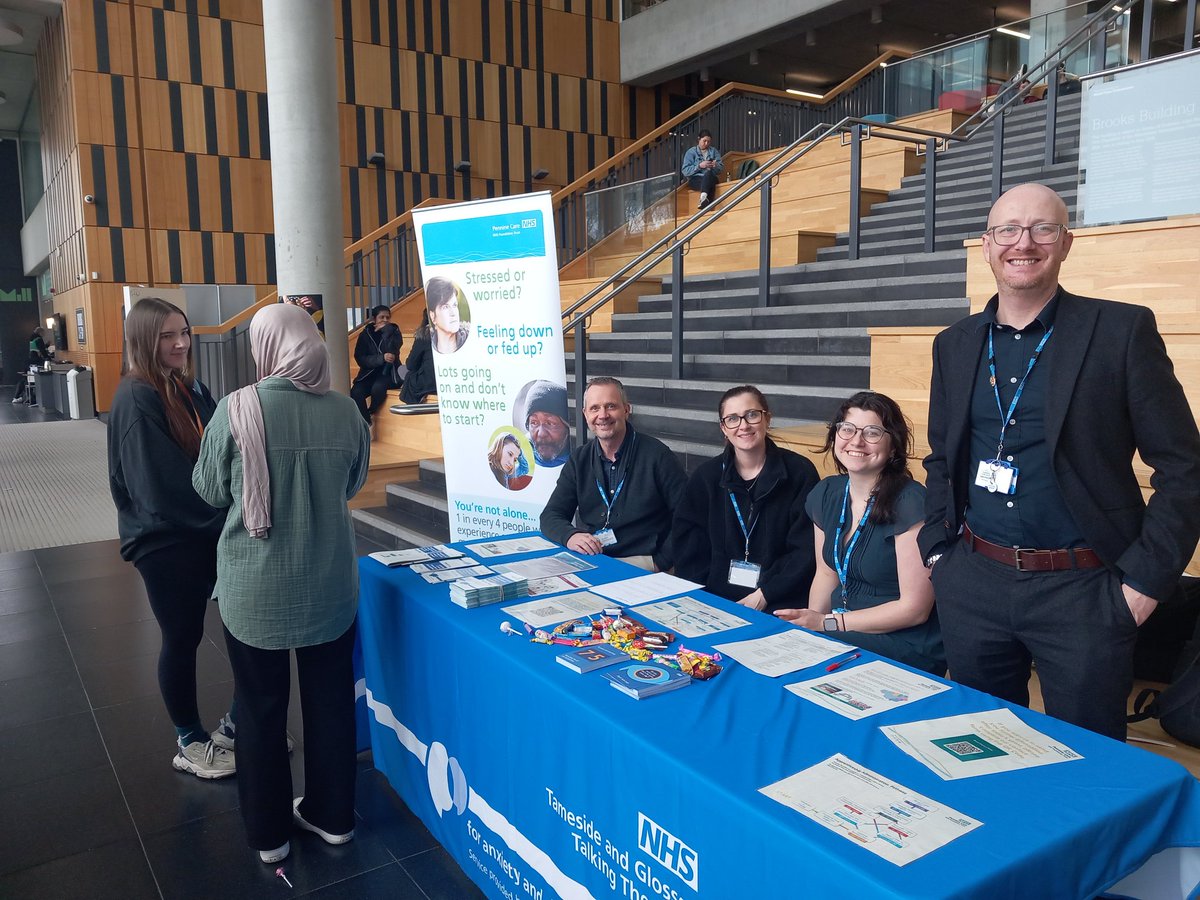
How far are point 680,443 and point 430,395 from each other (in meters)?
3.01

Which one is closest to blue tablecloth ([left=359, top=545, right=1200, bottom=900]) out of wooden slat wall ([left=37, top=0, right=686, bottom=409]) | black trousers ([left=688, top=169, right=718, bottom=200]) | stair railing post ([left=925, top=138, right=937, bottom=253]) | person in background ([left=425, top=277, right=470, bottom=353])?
person in background ([left=425, top=277, right=470, bottom=353])

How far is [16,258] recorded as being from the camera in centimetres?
2361

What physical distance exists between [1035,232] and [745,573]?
4.59 feet

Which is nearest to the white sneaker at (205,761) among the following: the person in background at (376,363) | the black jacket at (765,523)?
the black jacket at (765,523)

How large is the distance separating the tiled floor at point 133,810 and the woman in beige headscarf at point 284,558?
5.4 inches

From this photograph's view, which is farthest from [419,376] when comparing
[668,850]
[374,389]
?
[668,850]

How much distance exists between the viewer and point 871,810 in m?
1.21

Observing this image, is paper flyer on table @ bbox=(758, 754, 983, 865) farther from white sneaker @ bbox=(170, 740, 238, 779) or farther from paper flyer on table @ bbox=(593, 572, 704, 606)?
white sneaker @ bbox=(170, 740, 238, 779)

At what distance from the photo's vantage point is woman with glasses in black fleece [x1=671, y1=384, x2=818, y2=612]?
265 centimetres

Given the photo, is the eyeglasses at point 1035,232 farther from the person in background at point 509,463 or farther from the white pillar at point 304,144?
the white pillar at point 304,144

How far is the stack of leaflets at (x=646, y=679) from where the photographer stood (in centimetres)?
161

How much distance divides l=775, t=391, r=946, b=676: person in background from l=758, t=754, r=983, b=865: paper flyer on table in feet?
3.25

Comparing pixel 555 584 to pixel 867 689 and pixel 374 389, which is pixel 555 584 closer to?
pixel 867 689

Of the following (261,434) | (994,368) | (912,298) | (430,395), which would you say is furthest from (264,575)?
(430,395)
